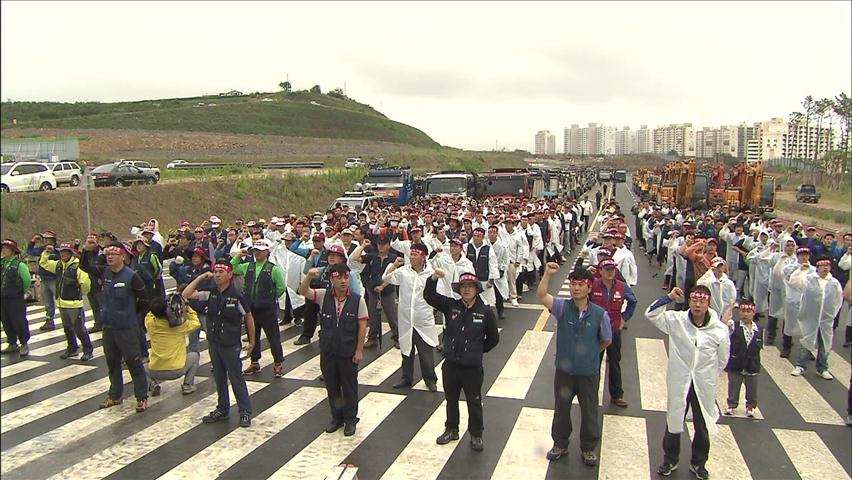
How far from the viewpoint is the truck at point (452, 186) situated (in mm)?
26750

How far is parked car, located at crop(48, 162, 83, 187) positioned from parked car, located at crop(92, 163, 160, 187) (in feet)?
2.67

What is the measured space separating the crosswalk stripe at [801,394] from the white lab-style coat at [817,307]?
0.50m

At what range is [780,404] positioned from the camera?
7.40 meters

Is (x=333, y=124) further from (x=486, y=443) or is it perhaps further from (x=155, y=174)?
(x=486, y=443)

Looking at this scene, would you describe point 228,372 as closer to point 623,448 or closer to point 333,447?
point 333,447

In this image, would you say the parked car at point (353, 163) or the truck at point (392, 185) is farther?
the parked car at point (353, 163)

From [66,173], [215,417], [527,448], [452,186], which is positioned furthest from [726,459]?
[66,173]

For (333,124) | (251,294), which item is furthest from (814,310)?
(333,124)

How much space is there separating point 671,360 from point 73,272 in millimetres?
8048

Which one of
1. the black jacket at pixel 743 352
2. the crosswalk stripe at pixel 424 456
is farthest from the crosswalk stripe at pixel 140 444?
the black jacket at pixel 743 352

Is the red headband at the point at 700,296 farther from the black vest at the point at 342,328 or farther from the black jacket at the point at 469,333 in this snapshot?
the black vest at the point at 342,328

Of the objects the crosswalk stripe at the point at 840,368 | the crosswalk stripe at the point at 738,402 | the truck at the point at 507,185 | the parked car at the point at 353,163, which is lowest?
the crosswalk stripe at the point at 840,368

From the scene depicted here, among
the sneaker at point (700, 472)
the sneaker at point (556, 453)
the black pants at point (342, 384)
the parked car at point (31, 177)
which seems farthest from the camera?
the parked car at point (31, 177)

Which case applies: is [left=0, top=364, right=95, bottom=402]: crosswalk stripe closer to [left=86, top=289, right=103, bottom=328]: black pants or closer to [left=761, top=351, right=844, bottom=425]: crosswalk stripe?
[left=86, top=289, right=103, bottom=328]: black pants
